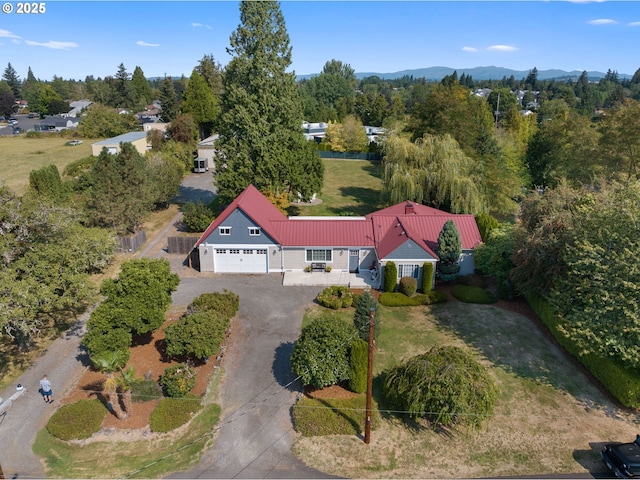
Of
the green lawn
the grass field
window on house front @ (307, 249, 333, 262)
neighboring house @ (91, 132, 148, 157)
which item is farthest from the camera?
neighboring house @ (91, 132, 148, 157)

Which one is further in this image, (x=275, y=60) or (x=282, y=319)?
(x=275, y=60)

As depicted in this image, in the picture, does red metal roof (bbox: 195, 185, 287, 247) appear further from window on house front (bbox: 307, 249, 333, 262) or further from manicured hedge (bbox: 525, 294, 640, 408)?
manicured hedge (bbox: 525, 294, 640, 408)

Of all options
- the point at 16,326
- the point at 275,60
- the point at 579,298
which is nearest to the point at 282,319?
the point at 16,326

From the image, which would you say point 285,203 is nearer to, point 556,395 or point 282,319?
point 282,319

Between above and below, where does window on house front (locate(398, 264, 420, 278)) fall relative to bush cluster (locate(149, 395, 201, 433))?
above

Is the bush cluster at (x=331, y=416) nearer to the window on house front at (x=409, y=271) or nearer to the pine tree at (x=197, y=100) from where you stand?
the window on house front at (x=409, y=271)

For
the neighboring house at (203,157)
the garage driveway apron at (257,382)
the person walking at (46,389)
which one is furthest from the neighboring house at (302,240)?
the neighboring house at (203,157)

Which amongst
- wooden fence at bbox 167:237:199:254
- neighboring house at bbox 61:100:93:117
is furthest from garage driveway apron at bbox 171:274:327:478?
neighboring house at bbox 61:100:93:117
